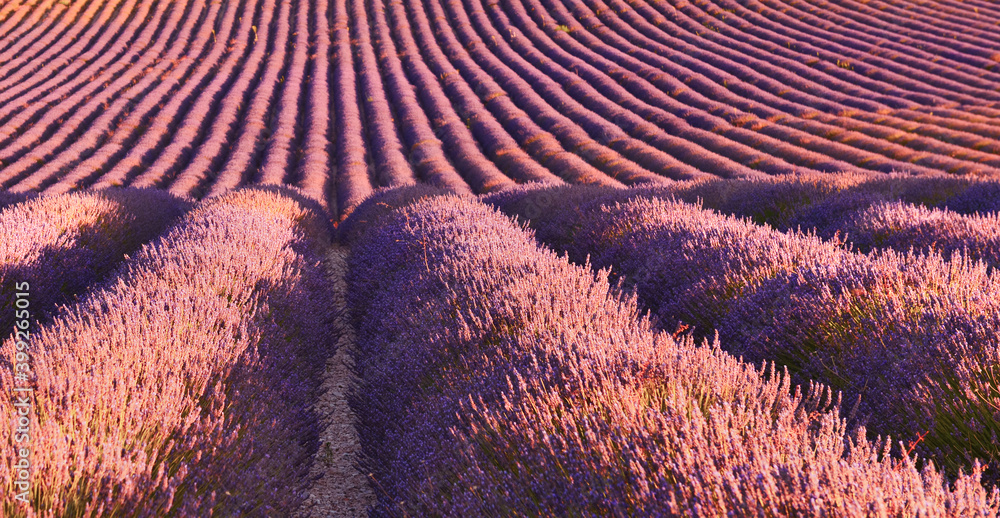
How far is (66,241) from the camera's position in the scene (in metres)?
5.13

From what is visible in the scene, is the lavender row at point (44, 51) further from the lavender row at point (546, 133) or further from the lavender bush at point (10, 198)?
the lavender row at point (546, 133)

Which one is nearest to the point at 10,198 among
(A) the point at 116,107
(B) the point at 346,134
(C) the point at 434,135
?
(B) the point at 346,134

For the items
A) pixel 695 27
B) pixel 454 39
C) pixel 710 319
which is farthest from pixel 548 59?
pixel 710 319

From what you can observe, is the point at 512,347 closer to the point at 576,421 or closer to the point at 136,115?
the point at 576,421

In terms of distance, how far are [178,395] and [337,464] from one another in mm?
1244

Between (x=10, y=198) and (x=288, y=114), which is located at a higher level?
(x=288, y=114)

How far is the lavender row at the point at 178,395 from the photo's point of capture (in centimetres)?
177

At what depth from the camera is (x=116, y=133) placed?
1575cm

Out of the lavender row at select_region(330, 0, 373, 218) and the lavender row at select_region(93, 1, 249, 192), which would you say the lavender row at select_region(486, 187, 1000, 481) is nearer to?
the lavender row at select_region(330, 0, 373, 218)

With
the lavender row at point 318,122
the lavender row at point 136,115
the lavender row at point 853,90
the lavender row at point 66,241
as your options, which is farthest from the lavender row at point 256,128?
the lavender row at point 853,90

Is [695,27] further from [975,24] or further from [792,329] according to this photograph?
[792,329]

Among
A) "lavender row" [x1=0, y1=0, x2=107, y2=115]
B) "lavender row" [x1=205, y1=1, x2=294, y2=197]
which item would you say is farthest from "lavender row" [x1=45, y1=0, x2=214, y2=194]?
"lavender row" [x1=0, y1=0, x2=107, y2=115]

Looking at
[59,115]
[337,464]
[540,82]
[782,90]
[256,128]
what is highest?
[540,82]

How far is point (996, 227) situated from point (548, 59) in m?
20.1
